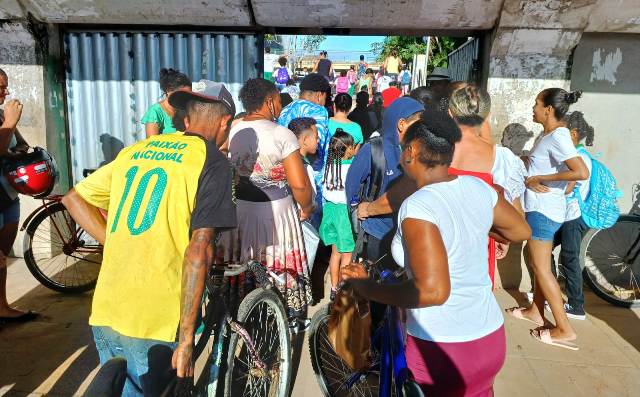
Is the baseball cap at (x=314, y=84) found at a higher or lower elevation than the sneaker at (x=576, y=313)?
higher

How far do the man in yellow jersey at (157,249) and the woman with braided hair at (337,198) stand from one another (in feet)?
7.65

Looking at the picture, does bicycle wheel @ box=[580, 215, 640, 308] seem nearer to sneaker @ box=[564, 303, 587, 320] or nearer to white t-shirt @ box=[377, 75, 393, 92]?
sneaker @ box=[564, 303, 587, 320]

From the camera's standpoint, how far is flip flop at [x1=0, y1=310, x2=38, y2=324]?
395 cm

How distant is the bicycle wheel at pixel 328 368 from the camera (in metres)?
2.98

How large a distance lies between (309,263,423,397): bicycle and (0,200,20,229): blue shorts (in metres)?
2.57

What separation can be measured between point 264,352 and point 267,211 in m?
0.91

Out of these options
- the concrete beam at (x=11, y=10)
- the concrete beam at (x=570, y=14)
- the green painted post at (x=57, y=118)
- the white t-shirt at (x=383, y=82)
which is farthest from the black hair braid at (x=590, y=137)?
the white t-shirt at (x=383, y=82)

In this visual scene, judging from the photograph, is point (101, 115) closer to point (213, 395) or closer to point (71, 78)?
point (71, 78)

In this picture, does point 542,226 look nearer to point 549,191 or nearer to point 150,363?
point 549,191

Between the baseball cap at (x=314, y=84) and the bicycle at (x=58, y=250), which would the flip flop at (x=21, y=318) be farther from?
the baseball cap at (x=314, y=84)

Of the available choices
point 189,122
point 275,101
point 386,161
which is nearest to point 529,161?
point 386,161

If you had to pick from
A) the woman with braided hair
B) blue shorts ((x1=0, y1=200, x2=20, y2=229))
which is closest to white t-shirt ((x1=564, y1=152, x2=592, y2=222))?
the woman with braided hair

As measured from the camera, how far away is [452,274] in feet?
6.17

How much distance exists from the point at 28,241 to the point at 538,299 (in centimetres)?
454
